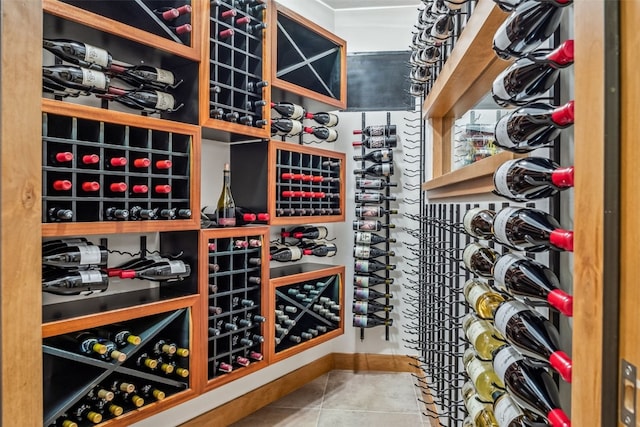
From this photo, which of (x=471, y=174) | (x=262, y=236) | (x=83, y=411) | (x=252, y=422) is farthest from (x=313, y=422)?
(x=471, y=174)

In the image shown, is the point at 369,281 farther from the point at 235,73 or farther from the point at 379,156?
the point at 235,73

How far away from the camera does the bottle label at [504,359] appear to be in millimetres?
896

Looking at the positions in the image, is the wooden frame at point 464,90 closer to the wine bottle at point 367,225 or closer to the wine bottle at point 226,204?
→ the wine bottle at point 367,225

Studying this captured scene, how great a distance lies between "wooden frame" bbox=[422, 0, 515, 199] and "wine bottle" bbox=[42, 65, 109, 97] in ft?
4.39

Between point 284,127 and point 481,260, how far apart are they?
1.69 meters

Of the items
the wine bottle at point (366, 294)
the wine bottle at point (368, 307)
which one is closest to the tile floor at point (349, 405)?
the wine bottle at point (368, 307)

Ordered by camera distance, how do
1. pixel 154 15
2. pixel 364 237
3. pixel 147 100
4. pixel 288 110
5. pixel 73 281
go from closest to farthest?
pixel 73 281 → pixel 154 15 → pixel 147 100 → pixel 288 110 → pixel 364 237

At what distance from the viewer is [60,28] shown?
151 cm

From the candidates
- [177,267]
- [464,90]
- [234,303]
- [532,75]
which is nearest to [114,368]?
[177,267]

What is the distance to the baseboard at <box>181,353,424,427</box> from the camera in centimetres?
236

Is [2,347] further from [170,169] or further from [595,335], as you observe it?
[595,335]

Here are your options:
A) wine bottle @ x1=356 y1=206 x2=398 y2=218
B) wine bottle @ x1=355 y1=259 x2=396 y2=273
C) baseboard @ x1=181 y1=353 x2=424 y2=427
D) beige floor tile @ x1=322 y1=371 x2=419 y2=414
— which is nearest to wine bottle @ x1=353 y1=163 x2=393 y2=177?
wine bottle @ x1=356 y1=206 x2=398 y2=218

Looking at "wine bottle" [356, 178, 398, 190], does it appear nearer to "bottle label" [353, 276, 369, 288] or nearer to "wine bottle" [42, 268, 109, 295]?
"bottle label" [353, 276, 369, 288]

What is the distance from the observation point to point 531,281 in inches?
31.8
